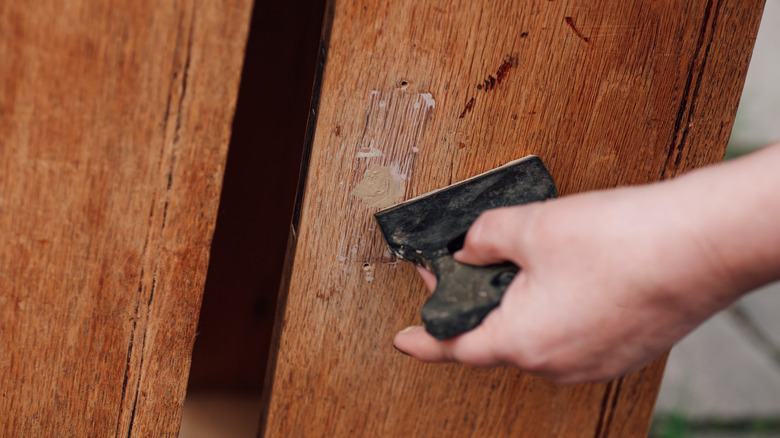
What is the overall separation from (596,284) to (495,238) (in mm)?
94

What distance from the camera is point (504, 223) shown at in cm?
51

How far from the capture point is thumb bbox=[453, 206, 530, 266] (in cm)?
50

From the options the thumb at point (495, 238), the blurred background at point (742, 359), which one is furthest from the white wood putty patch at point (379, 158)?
the blurred background at point (742, 359)

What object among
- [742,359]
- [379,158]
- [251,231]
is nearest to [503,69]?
[379,158]

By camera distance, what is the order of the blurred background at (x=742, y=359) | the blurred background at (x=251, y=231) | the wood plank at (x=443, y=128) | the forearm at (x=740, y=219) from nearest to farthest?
the forearm at (x=740, y=219)
the wood plank at (x=443, y=128)
the blurred background at (x=251, y=231)
the blurred background at (x=742, y=359)

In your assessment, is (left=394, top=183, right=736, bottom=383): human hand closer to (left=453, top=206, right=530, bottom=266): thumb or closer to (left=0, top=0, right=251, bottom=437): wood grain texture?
(left=453, top=206, right=530, bottom=266): thumb

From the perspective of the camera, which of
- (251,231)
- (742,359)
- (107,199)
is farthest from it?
(742,359)

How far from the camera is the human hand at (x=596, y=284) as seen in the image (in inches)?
17.6

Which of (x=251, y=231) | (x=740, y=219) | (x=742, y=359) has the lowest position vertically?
(x=742, y=359)

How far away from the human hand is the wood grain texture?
0.29 metres

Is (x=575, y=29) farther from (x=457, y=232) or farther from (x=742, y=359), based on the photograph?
(x=742, y=359)

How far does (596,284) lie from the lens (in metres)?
0.46

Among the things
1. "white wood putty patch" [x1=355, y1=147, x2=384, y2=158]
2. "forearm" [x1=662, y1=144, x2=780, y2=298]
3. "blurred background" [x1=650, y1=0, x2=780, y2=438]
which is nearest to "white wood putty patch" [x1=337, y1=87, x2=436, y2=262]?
"white wood putty patch" [x1=355, y1=147, x2=384, y2=158]

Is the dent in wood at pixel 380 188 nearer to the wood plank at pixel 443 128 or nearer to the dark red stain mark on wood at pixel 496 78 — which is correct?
the wood plank at pixel 443 128
